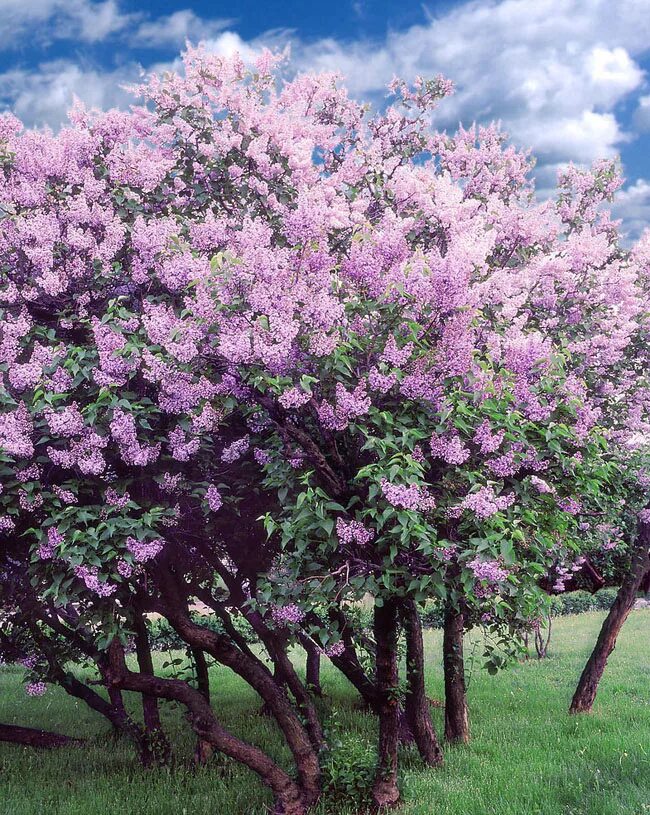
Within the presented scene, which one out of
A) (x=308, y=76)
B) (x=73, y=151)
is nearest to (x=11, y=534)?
(x=73, y=151)

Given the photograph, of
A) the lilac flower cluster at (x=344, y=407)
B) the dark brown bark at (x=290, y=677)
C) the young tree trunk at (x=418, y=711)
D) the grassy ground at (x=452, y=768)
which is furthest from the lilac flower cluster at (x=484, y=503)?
the young tree trunk at (x=418, y=711)

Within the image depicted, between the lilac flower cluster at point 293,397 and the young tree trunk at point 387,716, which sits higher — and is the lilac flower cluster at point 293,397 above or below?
above

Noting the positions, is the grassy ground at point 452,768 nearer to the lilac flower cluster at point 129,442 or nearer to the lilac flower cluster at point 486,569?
the lilac flower cluster at point 486,569

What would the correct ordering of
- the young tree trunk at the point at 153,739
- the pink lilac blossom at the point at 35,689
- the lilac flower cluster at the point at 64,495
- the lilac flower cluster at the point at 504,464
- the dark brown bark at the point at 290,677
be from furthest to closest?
the young tree trunk at the point at 153,739 → the pink lilac blossom at the point at 35,689 → the dark brown bark at the point at 290,677 → the lilac flower cluster at the point at 64,495 → the lilac flower cluster at the point at 504,464

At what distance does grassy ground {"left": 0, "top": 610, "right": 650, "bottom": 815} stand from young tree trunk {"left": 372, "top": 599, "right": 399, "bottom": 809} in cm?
28

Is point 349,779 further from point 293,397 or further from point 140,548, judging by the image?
point 293,397

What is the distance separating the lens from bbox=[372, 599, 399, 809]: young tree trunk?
318 inches

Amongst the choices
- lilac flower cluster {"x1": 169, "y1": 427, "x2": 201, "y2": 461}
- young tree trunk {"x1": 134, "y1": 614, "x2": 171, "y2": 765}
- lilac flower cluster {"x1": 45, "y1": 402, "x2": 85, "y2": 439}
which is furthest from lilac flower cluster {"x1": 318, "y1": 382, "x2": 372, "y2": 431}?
young tree trunk {"x1": 134, "y1": 614, "x2": 171, "y2": 765}

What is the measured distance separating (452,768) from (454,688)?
5.49 feet

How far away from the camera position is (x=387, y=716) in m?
8.28

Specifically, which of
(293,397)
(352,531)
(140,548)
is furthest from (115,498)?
(352,531)

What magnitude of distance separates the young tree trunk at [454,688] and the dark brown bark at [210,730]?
12.1ft

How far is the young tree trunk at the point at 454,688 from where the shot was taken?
11219mm

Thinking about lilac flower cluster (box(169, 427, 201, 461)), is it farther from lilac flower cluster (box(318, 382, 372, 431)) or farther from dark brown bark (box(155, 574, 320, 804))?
dark brown bark (box(155, 574, 320, 804))
